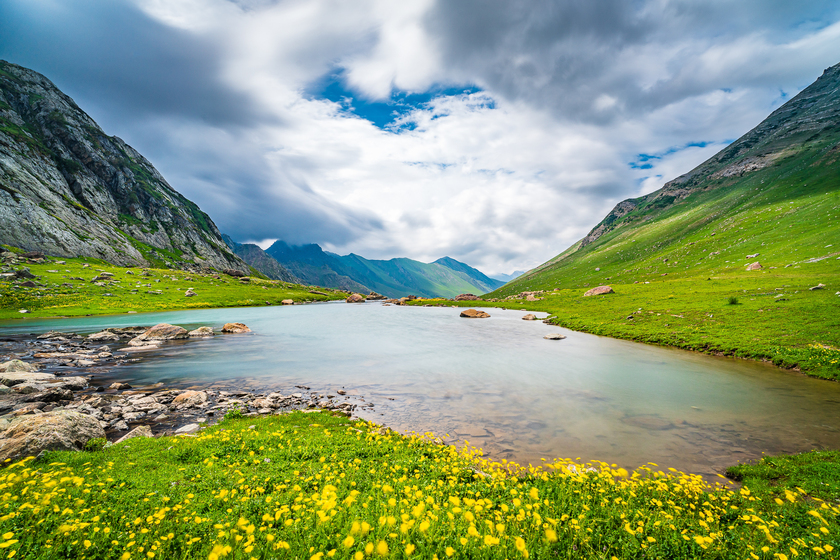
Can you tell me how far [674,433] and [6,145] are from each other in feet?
809

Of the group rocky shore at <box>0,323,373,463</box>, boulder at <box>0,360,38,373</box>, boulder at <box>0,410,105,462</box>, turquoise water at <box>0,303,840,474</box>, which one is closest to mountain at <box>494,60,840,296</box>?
turquoise water at <box>0,303,840,474</box>

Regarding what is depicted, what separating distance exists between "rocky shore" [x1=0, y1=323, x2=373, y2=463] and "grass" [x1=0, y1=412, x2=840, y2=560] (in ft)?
6.40

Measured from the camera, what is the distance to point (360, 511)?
243 inches

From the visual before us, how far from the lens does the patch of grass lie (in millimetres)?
9719

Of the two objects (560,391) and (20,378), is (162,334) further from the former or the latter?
(560,391)

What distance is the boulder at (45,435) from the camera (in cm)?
969

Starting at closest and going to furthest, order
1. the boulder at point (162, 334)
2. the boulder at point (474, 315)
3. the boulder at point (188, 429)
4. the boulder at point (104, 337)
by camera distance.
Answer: the boulder at point (188, 429) → the boulder at point (104, 337) → the boulder at point (162, 334) → the boulder at point (474, 315)

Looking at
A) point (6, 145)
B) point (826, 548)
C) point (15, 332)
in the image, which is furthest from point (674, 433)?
point (6, 145)

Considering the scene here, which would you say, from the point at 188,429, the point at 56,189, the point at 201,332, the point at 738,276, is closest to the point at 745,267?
the point at 738,276

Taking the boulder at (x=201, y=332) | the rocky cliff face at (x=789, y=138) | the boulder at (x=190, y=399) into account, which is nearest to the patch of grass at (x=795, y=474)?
the boulder at (x=190, y=399)

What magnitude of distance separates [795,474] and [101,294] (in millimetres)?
121578

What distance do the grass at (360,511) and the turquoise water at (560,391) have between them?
14.4 feet

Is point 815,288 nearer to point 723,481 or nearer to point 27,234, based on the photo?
point 723,481

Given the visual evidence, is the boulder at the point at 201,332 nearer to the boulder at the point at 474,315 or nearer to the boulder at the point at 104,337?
the boulder at the point at 104,337
